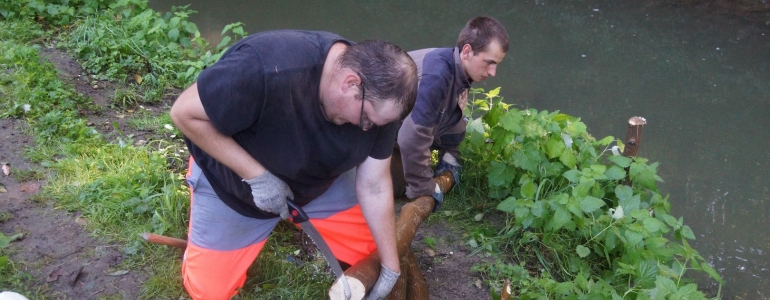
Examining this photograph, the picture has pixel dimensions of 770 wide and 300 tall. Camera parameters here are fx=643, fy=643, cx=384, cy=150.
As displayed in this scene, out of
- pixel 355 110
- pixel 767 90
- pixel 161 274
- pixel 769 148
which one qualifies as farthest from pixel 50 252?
pixel 767 90

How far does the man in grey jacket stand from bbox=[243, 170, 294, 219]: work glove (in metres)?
1.12

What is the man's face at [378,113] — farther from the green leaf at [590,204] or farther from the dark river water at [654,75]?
the dark river water at [654,75]

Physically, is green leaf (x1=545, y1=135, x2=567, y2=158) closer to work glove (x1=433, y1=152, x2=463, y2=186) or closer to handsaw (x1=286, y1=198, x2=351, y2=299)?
work glove (x1=433, y1=152, x2=463, y2=186)

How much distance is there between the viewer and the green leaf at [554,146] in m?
3.76

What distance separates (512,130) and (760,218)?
237cm

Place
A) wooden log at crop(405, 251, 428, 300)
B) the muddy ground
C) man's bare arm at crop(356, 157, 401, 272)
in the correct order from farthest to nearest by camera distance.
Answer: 1. wooden log at crop(405, 251, 428, 300)
2. the muddy ground
3. man's bare arm at crop(356, 157, 401, 272)

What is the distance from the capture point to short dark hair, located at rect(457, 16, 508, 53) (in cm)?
356

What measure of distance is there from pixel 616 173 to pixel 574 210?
1.75 feet

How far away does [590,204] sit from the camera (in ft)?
11.0

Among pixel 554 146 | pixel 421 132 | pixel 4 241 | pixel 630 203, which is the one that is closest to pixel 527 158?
pixel 554 146

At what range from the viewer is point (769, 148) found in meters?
5.54

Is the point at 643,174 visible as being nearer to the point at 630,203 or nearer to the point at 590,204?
the point at 630,203

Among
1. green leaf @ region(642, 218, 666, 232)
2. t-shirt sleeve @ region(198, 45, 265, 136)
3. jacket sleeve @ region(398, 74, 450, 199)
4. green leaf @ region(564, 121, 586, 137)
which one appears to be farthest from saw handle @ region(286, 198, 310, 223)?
green leaf @ region(564, 121, 586, 137)

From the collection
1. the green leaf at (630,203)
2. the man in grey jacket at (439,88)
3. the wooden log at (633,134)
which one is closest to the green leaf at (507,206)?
the man in grey jacket at (439,88)
